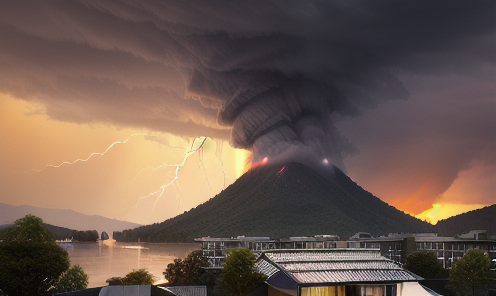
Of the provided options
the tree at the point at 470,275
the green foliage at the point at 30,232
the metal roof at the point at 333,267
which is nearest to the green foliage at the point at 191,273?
the green foliage at the point at 30,232

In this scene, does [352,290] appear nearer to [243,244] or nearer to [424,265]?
[424,265]

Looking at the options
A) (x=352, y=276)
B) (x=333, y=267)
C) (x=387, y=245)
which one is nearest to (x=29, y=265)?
(x=333, y=267)

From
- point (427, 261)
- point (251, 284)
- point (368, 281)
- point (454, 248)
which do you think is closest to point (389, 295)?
point (368, 281)

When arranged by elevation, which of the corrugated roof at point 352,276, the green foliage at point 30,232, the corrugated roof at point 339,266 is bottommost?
the corrugated roof at point 352,276

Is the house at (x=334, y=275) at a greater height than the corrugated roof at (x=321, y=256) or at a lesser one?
lesser

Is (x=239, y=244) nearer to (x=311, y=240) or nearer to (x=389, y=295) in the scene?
(x=311, y=240)

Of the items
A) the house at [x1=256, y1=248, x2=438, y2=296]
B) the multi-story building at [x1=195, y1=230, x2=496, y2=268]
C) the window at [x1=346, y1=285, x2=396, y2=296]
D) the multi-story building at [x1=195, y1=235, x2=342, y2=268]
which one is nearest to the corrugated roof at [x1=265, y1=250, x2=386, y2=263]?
the house at [x1=256, y1=248, x2=438, y2=296]

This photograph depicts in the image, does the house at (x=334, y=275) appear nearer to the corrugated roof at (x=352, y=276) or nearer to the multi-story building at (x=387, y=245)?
the corrugated roof at (x=352, y=276)
